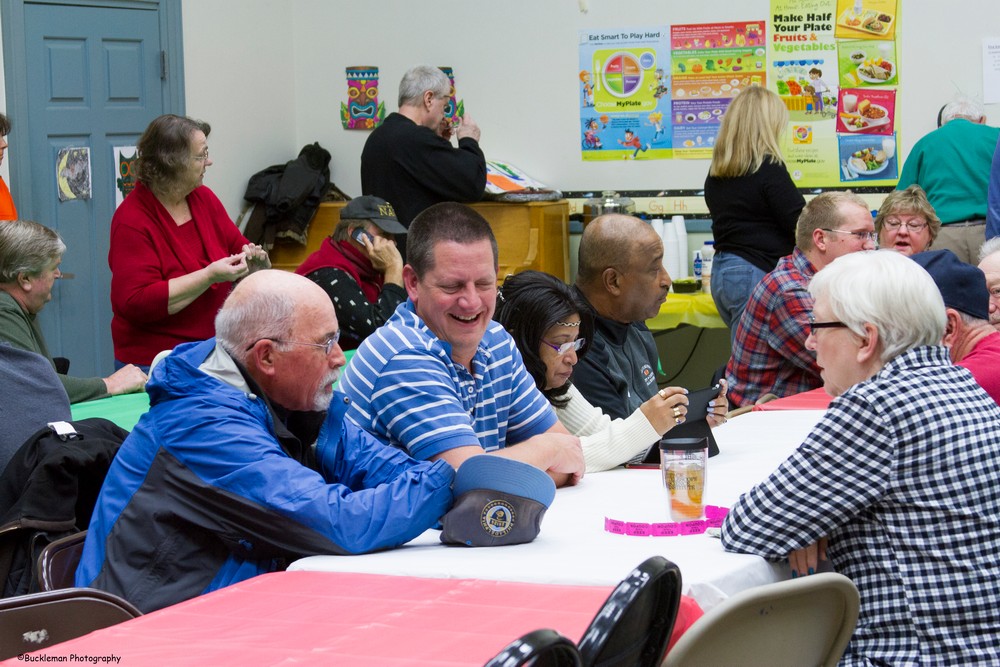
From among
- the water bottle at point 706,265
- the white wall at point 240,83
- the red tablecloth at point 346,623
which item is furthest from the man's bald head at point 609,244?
the white wall at point 240,83

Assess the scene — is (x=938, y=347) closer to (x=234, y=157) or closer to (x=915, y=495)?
(x=915, y=495)

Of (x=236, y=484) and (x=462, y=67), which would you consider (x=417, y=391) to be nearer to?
(x=236, y=484)

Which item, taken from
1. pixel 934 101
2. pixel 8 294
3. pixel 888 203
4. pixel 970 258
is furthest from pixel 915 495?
pixel 934 101

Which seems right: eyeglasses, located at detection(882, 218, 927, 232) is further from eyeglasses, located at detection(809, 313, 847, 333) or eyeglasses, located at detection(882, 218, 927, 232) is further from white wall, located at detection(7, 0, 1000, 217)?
eyeglasses, located at detection(809, 313, 847, 333)

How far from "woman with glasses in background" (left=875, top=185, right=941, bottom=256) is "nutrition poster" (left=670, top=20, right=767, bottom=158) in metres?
1.75

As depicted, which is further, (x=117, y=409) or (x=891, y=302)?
(x=117, y=409)

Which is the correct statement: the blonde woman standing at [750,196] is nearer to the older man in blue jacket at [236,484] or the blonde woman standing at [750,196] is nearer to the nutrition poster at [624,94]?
the nutrition poster at [624,94]

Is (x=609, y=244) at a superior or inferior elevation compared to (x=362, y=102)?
inferior

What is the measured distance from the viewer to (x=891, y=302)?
2061 millimetres

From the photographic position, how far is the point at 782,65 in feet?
23.1

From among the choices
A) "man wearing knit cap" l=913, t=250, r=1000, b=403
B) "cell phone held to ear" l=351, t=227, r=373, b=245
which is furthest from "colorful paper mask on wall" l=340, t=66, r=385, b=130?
"man wearing knit cap" l=913, t=250, r=1000, b=403

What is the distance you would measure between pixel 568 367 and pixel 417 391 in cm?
73

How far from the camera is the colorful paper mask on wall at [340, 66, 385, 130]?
7.70m

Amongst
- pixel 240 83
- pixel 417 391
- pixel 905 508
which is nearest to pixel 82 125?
pixel 240 83
